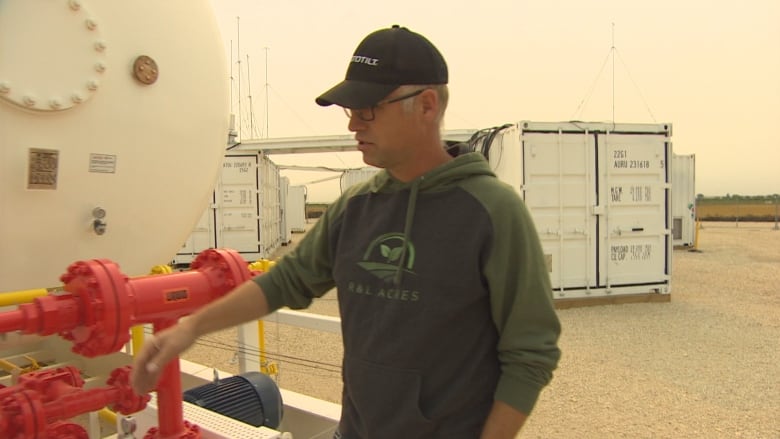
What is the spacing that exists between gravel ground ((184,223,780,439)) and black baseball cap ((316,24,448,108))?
281cm

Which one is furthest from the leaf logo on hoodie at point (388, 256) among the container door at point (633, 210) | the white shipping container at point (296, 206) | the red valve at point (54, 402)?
the white shipping container at point (296, 206)

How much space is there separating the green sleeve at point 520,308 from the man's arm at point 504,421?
0.5 inches

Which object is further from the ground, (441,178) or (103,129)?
(103,129)

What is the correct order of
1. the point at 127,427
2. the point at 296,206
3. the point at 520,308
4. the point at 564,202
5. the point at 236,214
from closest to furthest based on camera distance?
the point at 520,308 → the point at 127,427 → the point at 564,202 → the point at 236,214 → the point at 296,206

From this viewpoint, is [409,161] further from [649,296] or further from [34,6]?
[649,296]

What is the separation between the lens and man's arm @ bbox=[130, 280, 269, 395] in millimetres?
1411

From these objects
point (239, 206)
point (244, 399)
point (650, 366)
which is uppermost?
point (239, 206)

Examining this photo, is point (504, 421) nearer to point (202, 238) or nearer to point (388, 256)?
point (388, 256)

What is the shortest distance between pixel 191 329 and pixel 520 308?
0.80m

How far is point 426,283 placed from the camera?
1.26m

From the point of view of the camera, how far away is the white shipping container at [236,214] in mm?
12031

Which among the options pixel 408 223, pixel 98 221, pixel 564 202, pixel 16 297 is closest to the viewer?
pixel 408 223

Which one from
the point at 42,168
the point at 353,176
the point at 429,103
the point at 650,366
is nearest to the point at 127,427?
the point at 42,168

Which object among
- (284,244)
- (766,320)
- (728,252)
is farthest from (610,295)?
(284,244)
